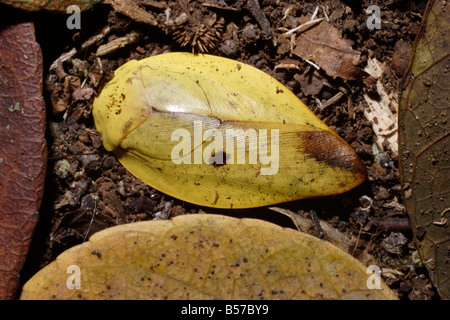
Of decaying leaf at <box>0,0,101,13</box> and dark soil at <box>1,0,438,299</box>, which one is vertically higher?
decaying leaf at <box>0,0,101,13</box>

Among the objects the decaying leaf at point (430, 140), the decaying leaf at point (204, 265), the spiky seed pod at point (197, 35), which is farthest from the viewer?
Answer: the spiky seed pod at point (197, 35)

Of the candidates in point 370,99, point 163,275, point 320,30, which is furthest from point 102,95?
point 370,99

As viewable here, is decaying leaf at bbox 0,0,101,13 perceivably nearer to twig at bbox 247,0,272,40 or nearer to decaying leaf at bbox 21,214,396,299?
twig at bbox 247,0,272,40

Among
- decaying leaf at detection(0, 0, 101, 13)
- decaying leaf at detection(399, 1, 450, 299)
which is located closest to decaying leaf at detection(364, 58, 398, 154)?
decaying leaf at detection(399, 1, 450, 299)

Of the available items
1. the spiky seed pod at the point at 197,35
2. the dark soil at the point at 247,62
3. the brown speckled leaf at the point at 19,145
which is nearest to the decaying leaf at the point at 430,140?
the dark soil at the point at 247,62

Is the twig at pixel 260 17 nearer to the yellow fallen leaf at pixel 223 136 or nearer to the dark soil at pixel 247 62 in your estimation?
the dark soil at pixel 247 62

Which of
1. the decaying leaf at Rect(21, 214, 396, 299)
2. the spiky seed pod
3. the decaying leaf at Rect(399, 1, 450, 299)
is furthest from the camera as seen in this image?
the spiky seed pod
